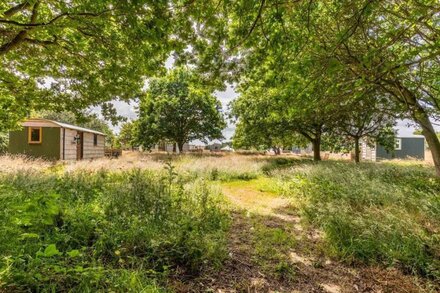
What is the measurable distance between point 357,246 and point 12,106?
9.57 metres

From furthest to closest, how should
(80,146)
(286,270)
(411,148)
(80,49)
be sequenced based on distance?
(411,148) → (80,146) → (80,49) → (286,270)

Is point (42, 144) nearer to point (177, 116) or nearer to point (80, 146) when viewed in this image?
point (80, 146)

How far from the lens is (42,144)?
52.0 ft

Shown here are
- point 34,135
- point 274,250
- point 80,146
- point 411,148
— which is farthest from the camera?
point 411,148

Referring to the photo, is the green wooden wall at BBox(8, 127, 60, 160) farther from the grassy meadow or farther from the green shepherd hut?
the grassy meadow

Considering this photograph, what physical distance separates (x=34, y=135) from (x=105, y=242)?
17.3m

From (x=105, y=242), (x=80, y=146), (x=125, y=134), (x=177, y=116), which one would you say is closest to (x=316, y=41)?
(x=105, y=242)

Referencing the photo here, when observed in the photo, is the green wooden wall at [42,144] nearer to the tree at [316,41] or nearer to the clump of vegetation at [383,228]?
the tree at [316,41]

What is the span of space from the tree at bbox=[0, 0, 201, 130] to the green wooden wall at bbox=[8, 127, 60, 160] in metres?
8.06

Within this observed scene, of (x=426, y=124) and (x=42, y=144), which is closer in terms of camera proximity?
(x=426, y=124)

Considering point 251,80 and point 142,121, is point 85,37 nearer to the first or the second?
point 251,80

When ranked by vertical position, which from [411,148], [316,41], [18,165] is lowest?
[18,165]

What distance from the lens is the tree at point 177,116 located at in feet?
65.3

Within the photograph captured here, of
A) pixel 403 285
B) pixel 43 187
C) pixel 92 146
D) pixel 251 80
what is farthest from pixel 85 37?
pixel 92 146
